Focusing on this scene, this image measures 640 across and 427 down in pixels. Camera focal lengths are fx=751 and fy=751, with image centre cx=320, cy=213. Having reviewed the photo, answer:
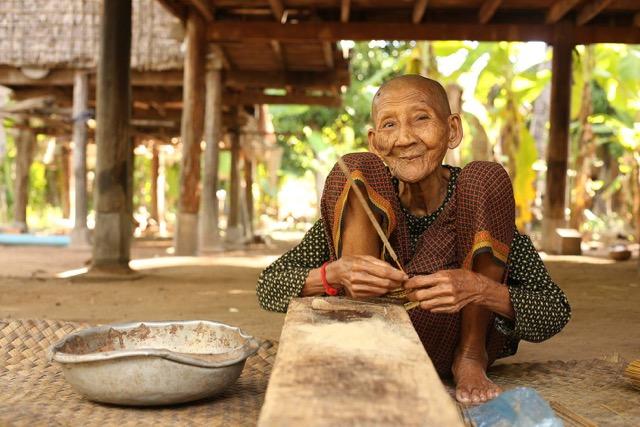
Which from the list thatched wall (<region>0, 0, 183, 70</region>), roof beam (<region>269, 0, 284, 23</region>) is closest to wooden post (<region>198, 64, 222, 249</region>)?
thatched wall (<region>0, 0, 183, 70</region>)

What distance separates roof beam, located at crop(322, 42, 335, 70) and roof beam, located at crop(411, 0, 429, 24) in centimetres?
136

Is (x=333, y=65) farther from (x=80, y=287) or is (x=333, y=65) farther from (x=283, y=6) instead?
(x=80, y=287)

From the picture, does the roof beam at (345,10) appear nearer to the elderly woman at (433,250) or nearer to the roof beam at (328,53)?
the roof beam at (328,53)

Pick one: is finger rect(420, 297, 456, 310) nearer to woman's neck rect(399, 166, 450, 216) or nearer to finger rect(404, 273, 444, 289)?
finger rect(404, 273, 444, 289)

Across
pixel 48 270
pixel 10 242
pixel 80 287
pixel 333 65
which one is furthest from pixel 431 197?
pixel 10 242

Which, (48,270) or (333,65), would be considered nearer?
(48,270)

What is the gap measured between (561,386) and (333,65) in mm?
8839

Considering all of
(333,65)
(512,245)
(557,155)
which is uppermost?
(333,65)

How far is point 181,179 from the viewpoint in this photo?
8.89 meters

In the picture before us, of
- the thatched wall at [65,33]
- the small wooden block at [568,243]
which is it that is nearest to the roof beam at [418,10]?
the small wooden block at [568,243]

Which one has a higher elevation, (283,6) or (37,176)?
(283,6)

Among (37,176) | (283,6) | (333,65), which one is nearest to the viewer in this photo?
(283,6)

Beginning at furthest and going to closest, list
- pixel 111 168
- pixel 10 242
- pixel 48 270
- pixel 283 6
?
pixel 10 242 → pixel 283 6 → pixel 48 270 → pixel 111 168

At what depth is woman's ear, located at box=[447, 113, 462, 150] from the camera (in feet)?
8.46
